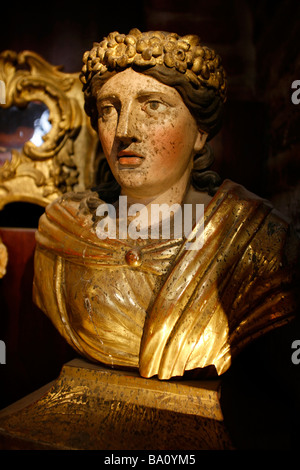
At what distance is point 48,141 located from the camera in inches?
59.5

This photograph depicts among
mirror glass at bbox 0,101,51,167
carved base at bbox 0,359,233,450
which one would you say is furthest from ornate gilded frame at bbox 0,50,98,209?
carved base at bbox 0,359,233,450

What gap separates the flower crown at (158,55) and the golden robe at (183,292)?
30 cm

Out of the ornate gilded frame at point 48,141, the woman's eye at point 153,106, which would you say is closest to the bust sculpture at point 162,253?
the woman's eye at point 153,106

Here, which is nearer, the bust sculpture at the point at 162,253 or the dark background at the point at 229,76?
the bust sculpture at the point at 162,253

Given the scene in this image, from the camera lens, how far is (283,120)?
1434mm

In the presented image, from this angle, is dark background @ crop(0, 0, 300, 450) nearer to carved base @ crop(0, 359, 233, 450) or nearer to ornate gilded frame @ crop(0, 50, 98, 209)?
ornate gilded frame @ crop(0, 50, 98, 209)

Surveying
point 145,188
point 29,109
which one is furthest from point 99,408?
point 29,109

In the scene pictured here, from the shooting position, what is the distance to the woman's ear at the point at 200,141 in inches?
42.8

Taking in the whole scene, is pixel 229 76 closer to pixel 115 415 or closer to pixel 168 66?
pixel 168 66

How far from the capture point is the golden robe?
87 cm

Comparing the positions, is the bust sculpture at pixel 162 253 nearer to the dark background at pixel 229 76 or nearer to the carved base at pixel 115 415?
the carved base at pixel 115 415

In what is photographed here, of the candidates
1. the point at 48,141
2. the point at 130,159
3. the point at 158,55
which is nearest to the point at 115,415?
the point at 130,159

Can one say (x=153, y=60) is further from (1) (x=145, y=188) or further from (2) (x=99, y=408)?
(2) (x=99, y=408)

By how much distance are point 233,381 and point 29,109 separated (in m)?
1.31
